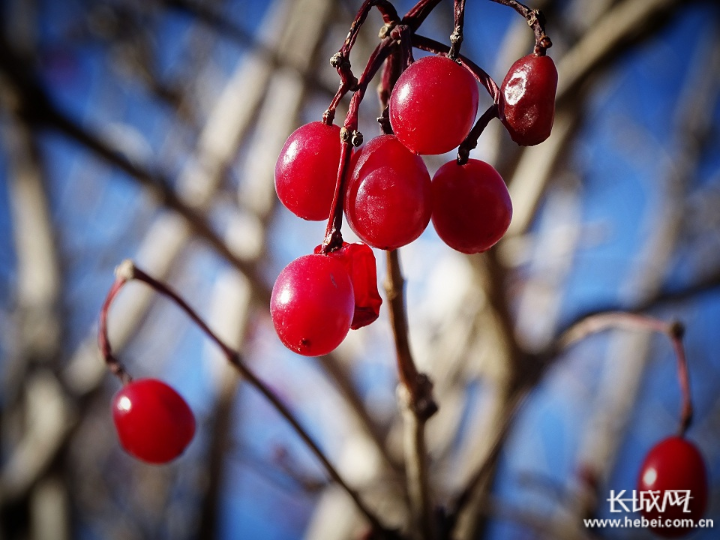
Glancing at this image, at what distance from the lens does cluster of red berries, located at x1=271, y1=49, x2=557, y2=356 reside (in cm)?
26

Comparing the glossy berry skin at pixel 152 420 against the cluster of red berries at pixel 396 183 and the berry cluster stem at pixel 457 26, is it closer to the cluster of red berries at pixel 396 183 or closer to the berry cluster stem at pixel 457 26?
the cluster of red berries at pixel 396 183

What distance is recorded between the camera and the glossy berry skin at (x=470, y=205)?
29cm

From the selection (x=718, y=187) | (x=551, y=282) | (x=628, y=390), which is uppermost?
(x=718, y=187)

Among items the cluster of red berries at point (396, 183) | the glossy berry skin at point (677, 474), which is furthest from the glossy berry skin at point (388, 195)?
the glossy berry skin at point (677, 474)

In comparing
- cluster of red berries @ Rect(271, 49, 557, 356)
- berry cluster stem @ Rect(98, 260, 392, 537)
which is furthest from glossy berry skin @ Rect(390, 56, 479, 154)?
berry cluster stem @ Rect(98, 260, 392, 537)

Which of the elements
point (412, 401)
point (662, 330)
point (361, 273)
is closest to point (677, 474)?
point (662, 330)

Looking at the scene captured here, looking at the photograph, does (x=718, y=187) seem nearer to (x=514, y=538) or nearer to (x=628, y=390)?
(x=628, y=390)

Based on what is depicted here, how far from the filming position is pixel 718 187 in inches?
61.1

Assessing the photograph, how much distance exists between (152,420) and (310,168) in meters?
0.24

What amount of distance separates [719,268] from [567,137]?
0.31 meters

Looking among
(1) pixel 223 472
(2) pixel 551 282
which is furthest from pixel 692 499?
(2) pixel 551 282

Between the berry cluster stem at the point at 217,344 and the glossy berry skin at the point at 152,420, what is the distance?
3cm

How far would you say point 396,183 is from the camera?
0.86ft

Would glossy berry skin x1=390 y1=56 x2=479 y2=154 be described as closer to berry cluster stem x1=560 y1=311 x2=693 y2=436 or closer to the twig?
the twig
